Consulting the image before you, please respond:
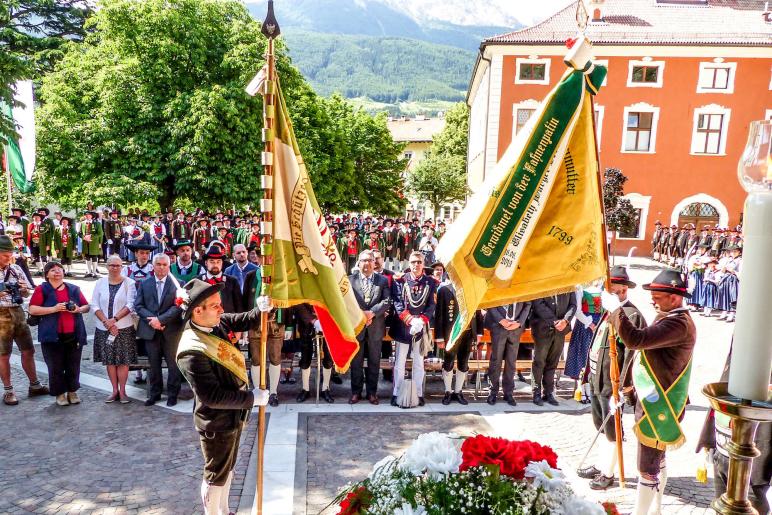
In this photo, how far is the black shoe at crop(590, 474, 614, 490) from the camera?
224 inches

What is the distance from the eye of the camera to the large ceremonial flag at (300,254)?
4.17m

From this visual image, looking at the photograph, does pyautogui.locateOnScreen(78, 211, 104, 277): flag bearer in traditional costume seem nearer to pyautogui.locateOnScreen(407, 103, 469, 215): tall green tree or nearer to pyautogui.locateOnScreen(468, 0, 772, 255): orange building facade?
pyautogui.locateOnScreen(468, 0, 772, 255): orange building facade

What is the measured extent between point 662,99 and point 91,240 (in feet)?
97.2

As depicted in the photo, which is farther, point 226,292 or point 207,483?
point 226,292

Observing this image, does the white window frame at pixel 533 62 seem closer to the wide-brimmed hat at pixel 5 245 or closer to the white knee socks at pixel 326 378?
the white knee socks at pixel 326 378

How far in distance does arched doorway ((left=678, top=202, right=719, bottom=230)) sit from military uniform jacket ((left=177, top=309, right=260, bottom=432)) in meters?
32.7

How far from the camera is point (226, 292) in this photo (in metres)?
8.19

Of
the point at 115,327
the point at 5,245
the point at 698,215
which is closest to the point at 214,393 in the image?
the point at 115,327

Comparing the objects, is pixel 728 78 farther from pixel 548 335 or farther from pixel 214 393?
pixel 214 393

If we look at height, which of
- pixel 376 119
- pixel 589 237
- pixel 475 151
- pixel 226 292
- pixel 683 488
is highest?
pixel 376 119

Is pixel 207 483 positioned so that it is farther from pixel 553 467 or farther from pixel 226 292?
pixel 226 292

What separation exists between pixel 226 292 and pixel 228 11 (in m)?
21.4

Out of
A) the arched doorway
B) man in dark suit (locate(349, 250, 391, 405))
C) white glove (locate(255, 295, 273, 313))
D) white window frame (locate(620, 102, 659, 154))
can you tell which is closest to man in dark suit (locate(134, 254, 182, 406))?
man in dark suit (locate(349, 250, 391, 405))

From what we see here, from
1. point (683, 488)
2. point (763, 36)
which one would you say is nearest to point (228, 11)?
point (683, 488)
